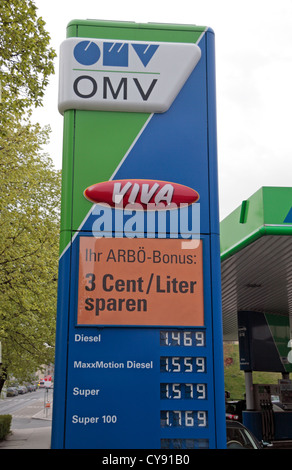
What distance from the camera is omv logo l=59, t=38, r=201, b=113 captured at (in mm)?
4883

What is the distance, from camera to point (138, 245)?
467 cm

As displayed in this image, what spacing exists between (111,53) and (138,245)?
191 cm

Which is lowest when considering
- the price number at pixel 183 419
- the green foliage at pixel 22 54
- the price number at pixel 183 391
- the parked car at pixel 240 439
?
the parked car at pixel 240 439

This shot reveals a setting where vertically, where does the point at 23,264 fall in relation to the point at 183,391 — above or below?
above

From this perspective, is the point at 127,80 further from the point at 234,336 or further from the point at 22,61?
the point at 234,336

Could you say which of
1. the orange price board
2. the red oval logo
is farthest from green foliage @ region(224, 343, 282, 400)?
the red oval logo

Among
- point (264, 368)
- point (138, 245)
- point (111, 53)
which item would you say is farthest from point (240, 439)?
point (264, 368)

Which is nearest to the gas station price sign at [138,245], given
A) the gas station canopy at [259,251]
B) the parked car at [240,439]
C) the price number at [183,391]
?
the price number at [183,391]

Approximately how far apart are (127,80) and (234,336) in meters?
28.5

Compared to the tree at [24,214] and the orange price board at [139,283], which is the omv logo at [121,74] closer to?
the orange price board at [139,283]

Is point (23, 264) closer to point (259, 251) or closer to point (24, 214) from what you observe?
point (24, 214)

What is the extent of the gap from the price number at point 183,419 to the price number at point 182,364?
35cm

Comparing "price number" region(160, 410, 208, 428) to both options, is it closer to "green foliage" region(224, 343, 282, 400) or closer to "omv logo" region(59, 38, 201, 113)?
"omv logo" region(59, 38, 201, 113)

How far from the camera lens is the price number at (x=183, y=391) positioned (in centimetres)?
442
